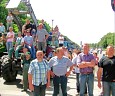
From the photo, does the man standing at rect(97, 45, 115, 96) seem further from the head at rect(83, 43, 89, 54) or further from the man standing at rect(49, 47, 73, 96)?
the man standing at rect(49, 47, 73, 96)

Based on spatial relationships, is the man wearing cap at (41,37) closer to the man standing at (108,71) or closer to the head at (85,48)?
the head at (85,48)

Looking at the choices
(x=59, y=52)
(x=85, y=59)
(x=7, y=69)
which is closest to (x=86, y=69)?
(x=85, y=59)

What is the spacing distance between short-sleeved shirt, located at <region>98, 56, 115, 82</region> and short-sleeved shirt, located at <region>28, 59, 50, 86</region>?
4.71ft

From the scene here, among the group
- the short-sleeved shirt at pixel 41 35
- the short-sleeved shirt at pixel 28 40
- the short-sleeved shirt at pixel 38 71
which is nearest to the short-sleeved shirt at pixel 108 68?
the short-sleeved shirt at pixel 38 71

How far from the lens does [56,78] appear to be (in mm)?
9875

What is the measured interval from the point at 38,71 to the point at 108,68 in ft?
5.75

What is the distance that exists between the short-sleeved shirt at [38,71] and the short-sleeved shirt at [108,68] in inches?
56.6

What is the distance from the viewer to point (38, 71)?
8.98 m

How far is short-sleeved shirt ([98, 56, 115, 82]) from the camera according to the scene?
8930mm

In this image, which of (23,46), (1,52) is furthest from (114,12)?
(1,52)

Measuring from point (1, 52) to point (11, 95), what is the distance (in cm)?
505

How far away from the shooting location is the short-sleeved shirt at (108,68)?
8930 mm

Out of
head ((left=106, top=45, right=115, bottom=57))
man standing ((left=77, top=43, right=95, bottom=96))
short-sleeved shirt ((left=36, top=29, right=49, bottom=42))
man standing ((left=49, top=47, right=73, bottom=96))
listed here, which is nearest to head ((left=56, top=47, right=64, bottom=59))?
man standing ((left=49, top=47, right=73, bottom=96))

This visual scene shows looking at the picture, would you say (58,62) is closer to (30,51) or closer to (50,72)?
(50,72)
